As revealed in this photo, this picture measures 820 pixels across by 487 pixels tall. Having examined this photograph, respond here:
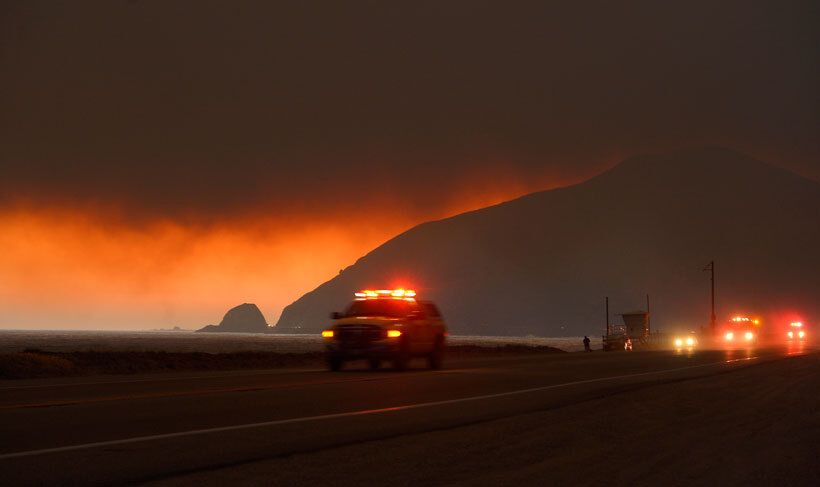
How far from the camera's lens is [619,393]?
20.7 meters

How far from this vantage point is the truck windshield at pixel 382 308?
30219 millimetres

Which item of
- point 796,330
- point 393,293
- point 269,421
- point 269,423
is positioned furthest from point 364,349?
point 796,330

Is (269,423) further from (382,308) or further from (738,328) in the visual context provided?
(738,328)

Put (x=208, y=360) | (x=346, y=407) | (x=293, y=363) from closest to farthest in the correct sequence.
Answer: (x=346, y=407) → (x=208, y=360) → (x=293, y=363)

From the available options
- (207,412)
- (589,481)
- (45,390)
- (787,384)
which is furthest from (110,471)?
(787,384)

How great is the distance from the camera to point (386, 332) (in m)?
29.2

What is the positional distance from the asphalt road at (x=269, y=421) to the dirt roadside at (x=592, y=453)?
0.21 ft

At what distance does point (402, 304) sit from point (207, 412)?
1541 centimetres

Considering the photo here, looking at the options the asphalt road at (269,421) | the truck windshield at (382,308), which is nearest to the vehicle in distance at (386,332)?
the truck windshield at (382,308)

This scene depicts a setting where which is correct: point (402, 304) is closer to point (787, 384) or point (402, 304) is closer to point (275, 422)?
point (787, 384)

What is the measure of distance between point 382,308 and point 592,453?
62.3 ft

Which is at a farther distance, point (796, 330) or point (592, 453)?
point (796, 330)

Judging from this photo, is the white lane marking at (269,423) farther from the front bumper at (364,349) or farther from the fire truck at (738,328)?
the fire truck at (738,328)

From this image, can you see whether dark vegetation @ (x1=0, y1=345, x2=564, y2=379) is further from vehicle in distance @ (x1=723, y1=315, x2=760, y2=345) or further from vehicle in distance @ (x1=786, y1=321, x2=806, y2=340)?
vehicle in distance @ (x1=786, y1=321, x2=806, y2=340)
